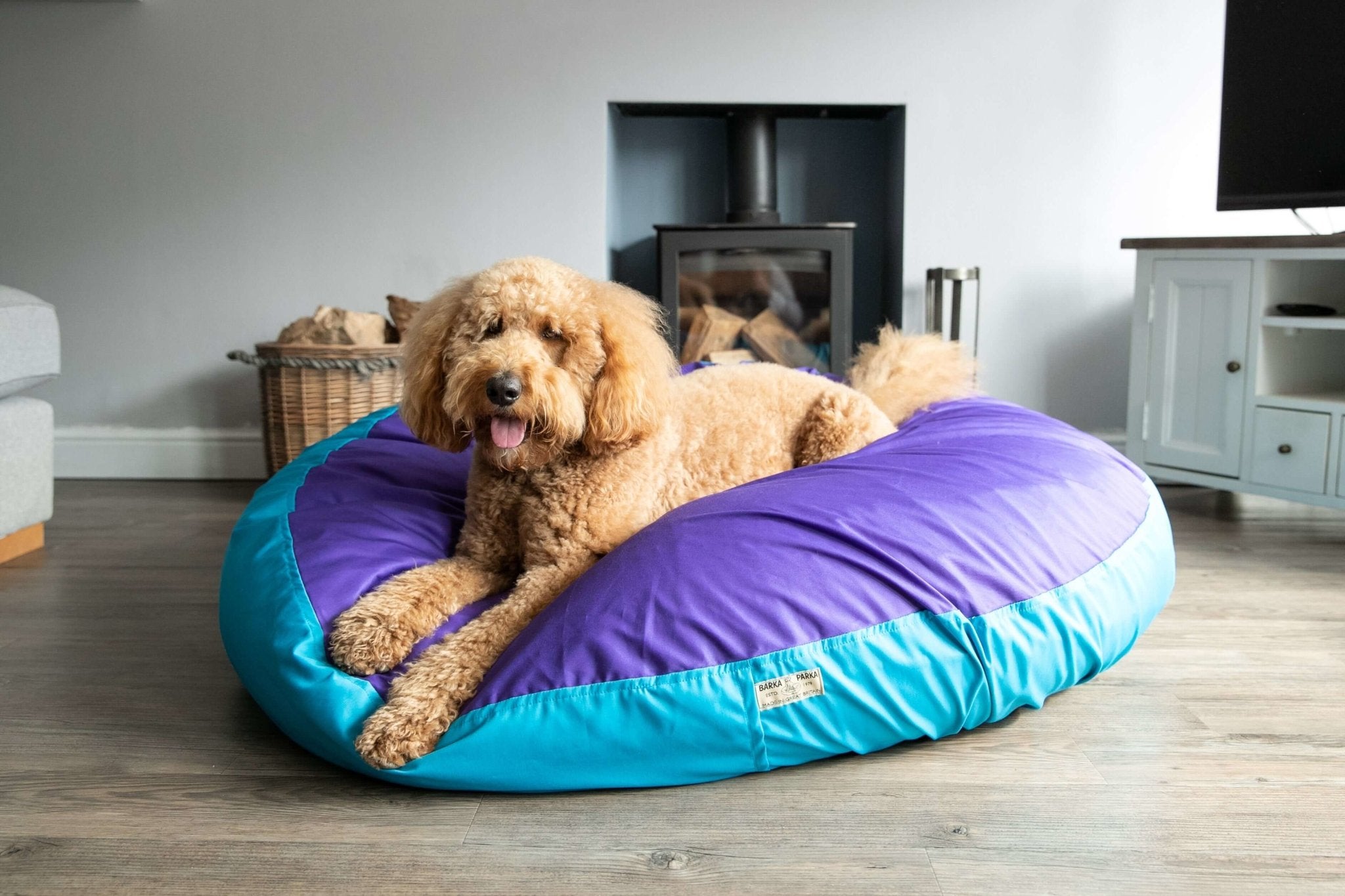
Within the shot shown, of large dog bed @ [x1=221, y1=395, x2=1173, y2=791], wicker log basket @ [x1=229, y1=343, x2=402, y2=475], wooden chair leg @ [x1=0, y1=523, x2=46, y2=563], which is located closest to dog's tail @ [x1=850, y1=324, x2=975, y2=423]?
large dog bed @ [x1=221, y1=395, x2=1173, y2=791]

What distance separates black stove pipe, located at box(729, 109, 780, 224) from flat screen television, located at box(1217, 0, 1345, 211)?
55.8 inches

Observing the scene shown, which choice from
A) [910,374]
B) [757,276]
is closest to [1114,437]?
[757,276]

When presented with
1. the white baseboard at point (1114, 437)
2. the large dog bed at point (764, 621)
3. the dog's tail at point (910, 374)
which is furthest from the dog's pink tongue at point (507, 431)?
the white baseboard at point (1114, 437)

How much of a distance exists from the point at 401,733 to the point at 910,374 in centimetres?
148

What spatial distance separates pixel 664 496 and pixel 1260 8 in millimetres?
2454

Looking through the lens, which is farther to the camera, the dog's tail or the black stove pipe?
the black stove pipe

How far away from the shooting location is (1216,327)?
124 inches

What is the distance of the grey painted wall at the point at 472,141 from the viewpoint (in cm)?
365

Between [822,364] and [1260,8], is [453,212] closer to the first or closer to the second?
[822,364]

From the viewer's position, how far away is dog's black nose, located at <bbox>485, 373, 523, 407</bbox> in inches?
61.2

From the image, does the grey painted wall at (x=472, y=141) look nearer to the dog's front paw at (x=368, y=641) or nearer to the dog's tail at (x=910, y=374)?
the dog's tail at (x=910, y=374)

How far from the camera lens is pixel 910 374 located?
97.4 inches

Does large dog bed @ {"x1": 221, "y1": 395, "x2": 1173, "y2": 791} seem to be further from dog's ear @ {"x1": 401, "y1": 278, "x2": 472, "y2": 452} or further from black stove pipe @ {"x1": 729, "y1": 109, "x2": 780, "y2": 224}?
black stove pipe @ {"x1": 729, "y1": 109, "x2": 780, "y2": 224}

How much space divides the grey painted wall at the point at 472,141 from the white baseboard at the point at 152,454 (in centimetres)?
15
